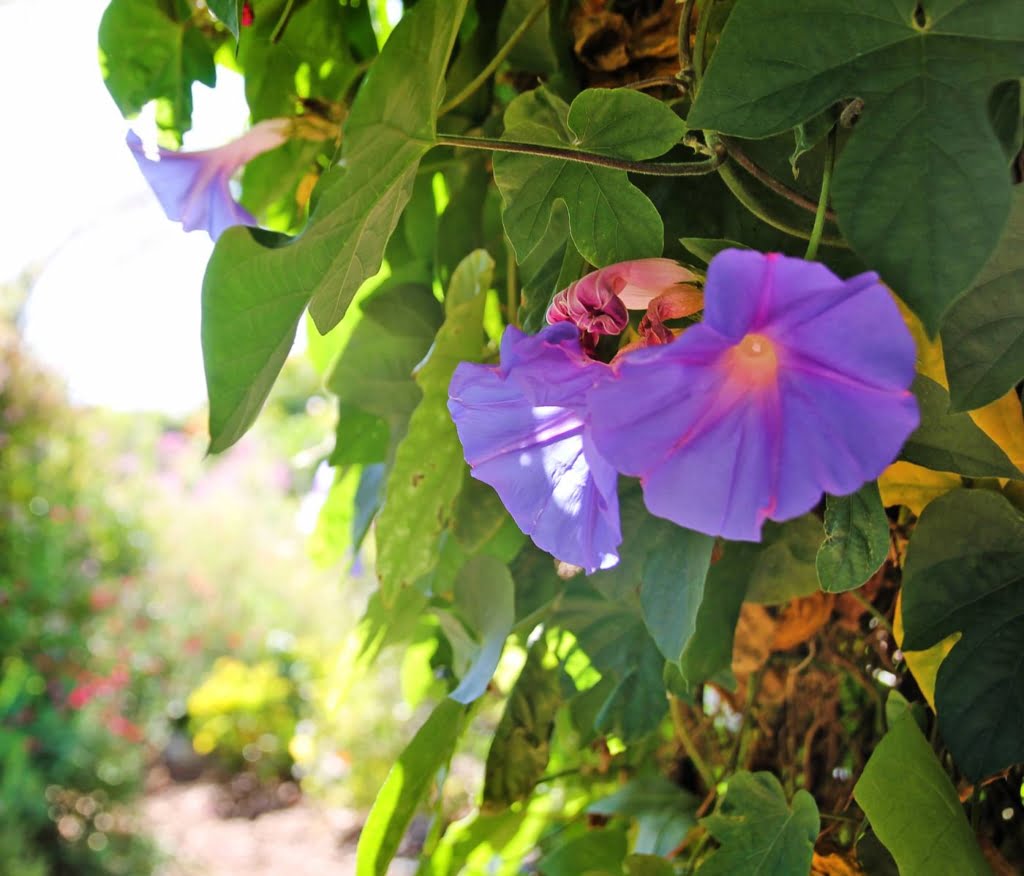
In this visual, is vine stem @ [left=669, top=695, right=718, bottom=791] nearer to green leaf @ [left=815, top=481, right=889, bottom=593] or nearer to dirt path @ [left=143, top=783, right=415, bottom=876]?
green leaf @ [left=815, top=481, right=889, bottom=593]

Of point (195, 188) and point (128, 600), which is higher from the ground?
point (195, 188)

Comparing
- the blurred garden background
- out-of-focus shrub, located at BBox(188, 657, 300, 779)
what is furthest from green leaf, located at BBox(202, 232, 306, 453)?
out-of-focus shrub, located at BBox(188, 657, 300, 779)

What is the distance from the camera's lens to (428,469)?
565 millimetres

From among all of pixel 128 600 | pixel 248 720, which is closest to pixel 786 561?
pixel 128 600

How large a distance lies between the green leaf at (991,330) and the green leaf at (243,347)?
255mm

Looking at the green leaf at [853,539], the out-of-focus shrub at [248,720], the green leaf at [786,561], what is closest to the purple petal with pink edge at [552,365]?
the green leaf at [853,539]

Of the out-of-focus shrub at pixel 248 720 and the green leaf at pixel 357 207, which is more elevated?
the green leaf at pixel 357 207

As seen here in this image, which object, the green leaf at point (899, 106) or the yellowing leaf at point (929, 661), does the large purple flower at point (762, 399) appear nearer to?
the green leaf at point (899, 106)

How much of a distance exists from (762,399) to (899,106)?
10 cm

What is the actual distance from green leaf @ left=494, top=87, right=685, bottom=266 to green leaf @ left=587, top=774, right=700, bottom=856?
1.53 ft

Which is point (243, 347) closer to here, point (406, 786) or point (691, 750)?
point (406, 786)

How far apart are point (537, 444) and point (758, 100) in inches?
6.1

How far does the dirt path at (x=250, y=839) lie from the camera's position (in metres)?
3.72

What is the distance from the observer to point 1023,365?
323 mm
